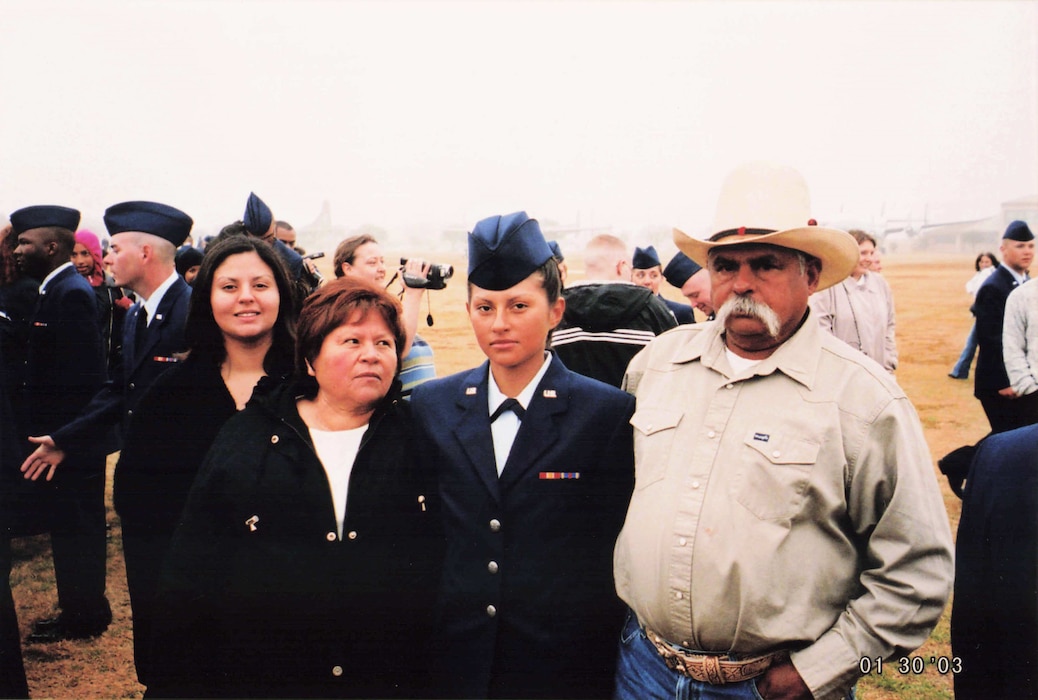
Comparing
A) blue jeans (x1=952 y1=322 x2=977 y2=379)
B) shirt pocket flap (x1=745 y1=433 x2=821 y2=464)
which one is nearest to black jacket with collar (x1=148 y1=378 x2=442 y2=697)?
shirt pocket flap (x1=745 y1=433 x2=821 y2=464)

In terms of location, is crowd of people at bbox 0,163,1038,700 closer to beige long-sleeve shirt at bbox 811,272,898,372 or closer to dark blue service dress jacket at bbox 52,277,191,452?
dark blue service dress jacket at bbox 52,277,191,452

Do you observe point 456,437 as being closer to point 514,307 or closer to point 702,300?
point 514,307

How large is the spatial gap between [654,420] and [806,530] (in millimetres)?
469

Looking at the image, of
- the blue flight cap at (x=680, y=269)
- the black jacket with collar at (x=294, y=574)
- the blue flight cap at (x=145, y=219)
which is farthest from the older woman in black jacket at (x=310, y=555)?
the blue flight cap at (x=680, y=269)

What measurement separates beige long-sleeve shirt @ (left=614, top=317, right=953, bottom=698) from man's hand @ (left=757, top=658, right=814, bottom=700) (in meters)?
0.03

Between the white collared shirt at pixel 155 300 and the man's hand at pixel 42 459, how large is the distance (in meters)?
1.06

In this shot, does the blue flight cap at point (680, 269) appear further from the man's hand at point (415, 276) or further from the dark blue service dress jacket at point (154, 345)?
the dark blue service dress jacket at point (154, 345)

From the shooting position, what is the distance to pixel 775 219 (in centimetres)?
202

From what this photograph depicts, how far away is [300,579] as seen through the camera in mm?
2064

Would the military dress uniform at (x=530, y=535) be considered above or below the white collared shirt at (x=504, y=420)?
below

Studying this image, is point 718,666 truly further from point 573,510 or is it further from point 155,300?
point 155,300

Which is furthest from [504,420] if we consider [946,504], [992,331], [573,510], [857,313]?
[992,331]

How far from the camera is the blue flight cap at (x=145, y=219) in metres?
3.34

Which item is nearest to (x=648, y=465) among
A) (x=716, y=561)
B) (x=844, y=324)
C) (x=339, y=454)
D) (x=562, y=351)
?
(x=716, y=561)
